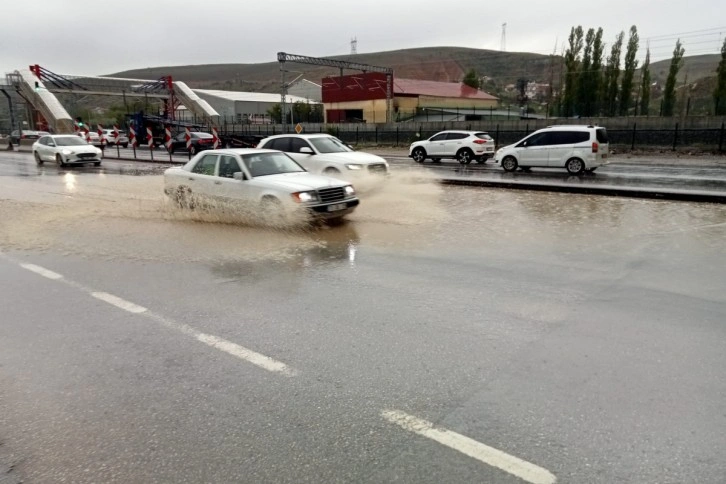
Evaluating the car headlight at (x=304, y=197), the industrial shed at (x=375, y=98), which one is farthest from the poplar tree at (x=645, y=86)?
the car headlight at (x=304, y=197)

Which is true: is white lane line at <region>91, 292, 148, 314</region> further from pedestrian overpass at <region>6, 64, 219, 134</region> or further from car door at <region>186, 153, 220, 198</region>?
pedestrian overpass at <region>6, 64, 219, 134</region>

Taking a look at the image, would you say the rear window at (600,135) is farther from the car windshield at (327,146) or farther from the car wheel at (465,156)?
the car windshield at (327,146)

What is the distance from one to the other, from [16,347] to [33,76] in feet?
217

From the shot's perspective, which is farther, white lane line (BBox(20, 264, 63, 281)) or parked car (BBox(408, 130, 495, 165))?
parked car (BBox(408, 130, 495, 165))

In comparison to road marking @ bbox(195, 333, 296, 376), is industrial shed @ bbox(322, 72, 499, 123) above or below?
above

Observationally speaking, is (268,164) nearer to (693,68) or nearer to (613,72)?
(613,72)

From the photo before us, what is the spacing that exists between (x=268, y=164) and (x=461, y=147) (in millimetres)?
16211

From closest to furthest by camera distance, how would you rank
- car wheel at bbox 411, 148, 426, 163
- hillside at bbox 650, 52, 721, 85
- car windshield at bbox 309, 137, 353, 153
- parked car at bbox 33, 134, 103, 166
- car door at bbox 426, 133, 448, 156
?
car windshield at bbox 309, 137, 353, 153 < parked car at bbox 33, 134, 103, 166 < car door at bbox 426, 133, 448, 156 < car wheel at bbox 411, 148, 426, 163 < hillside at bbox 650, 52, 721, 85

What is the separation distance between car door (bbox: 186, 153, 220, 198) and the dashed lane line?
3801 mm

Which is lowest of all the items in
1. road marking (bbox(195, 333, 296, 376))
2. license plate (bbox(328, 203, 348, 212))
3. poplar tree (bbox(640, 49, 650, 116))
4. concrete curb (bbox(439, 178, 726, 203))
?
road marking (bbox(195, 333, 296, 376))

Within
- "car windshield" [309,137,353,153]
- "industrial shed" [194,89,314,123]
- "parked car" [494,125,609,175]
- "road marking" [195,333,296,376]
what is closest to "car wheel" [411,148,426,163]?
"parked car" [494,125,609,175]

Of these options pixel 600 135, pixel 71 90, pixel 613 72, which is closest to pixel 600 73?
pixel 613 72

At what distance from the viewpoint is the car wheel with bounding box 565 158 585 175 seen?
19.0 metres

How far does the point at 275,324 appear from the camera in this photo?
5.03 meters
